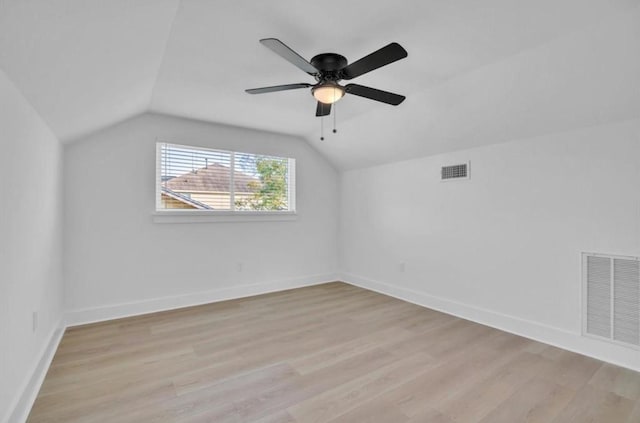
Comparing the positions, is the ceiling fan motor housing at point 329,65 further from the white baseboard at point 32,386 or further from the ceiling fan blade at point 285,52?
the white baseboard at point 32,386

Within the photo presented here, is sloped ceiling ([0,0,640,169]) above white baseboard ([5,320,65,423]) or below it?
above

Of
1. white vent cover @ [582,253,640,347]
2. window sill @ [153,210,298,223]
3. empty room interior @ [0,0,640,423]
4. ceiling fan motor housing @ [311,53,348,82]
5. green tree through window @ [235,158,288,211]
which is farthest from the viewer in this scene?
green tree through window @ [235,158,288,211]

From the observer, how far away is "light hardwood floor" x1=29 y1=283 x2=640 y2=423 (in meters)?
1.84

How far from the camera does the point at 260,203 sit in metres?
4.52

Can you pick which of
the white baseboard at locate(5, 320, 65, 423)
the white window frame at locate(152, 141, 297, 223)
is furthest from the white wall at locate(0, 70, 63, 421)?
the white window frame at locate(152, 141, 297, 223)

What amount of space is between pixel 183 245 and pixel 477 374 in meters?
3.35

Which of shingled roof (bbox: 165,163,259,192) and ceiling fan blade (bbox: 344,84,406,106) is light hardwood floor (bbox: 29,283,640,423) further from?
ceiling fan blade (bbox: 344,84,406,106)

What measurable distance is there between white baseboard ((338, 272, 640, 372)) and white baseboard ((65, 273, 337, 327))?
153 centimetres

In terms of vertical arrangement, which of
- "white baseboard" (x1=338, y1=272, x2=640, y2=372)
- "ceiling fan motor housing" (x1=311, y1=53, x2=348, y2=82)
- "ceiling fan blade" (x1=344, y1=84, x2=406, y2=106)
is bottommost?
"white baseboard" (x1=338, y1=272, x2=640, y2=372)

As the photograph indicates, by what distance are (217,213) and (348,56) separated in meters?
2.61

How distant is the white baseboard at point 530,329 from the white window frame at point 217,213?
192 cm

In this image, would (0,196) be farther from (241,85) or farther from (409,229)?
(409,229)

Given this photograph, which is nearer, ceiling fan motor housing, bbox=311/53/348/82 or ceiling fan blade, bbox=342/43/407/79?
ceiling fan blade, bbox=342/43/407/79

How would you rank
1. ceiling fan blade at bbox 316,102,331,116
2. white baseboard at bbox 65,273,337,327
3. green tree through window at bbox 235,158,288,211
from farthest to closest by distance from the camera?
green tree through window at bbox 235,158,288,211 < white baseboard at bbox 65,273,337,327 < ceiling fan blade at bbox 316,102,331,116
